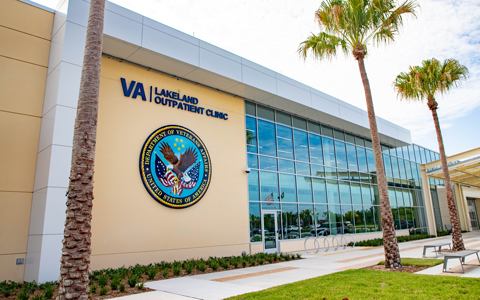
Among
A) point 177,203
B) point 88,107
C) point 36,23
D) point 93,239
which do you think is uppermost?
point 36,23

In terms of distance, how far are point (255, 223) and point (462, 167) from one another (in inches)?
703

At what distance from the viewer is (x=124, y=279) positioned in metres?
9.13

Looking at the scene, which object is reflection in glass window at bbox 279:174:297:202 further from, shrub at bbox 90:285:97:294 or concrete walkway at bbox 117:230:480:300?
shrub at bbox 90:285:97:294

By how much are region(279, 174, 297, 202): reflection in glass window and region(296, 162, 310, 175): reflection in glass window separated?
784 millimetres

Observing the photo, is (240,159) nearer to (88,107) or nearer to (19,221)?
(19,221)

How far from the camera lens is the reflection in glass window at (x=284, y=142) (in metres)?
18.2

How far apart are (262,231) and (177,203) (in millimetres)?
Answer: 5123

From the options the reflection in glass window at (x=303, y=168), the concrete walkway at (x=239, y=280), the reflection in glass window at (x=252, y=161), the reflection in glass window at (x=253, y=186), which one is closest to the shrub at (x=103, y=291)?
the concrete walkway at (x=239, y=280)

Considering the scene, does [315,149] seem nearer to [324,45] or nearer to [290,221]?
[290,221]

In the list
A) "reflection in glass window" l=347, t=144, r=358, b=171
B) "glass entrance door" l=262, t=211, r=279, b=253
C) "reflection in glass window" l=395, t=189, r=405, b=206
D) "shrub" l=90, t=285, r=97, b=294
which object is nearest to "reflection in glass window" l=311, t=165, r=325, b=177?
"reflection in glass window" l=347, t=144, r=358, b=171

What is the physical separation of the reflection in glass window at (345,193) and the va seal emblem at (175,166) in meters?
11.2

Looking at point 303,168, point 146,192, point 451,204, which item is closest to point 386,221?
point 451,204

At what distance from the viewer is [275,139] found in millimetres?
18047

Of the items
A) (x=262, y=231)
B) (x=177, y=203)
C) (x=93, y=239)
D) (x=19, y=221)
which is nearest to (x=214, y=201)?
(x=177, y=203)
